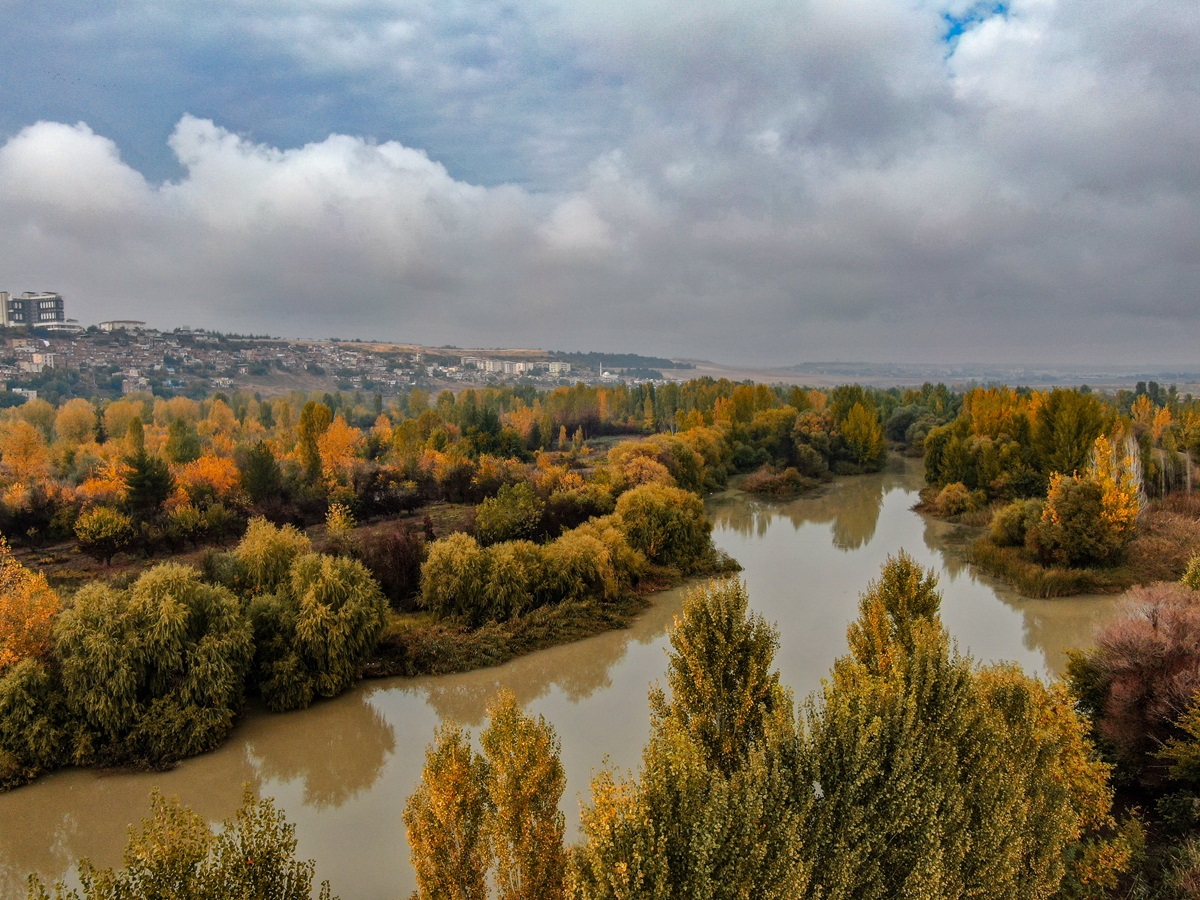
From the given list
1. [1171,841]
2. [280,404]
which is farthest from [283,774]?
[280,404]

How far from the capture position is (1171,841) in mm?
12789

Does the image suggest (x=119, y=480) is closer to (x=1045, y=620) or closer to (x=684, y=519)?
(x=684, y=519)

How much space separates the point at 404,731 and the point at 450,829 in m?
10.3

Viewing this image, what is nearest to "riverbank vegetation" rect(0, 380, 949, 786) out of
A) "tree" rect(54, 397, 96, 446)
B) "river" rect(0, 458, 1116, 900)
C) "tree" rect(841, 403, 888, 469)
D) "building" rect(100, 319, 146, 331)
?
"tree" rect(54, 397, 96, 446)

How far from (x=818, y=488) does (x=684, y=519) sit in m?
29.7

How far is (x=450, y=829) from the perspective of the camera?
9320 mm

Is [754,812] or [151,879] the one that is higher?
[754,812]

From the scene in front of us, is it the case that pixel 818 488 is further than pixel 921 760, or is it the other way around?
pixel 818 488

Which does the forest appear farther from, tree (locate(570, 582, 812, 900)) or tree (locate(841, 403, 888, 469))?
tree (locate(841, 403, 888, 469))

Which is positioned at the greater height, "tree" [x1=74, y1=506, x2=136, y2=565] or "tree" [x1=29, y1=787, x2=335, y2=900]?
"tree" [x1=29, y1=787, x2=335, y2=900]

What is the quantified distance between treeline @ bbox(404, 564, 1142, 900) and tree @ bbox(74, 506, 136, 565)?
27.2 metres

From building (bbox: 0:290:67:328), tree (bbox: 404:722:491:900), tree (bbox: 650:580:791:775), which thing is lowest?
tree (bbox: 404:722:491:900)

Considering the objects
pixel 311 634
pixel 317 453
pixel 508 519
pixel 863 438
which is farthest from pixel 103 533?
pixel 863 438

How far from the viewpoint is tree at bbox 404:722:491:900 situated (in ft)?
30.3
